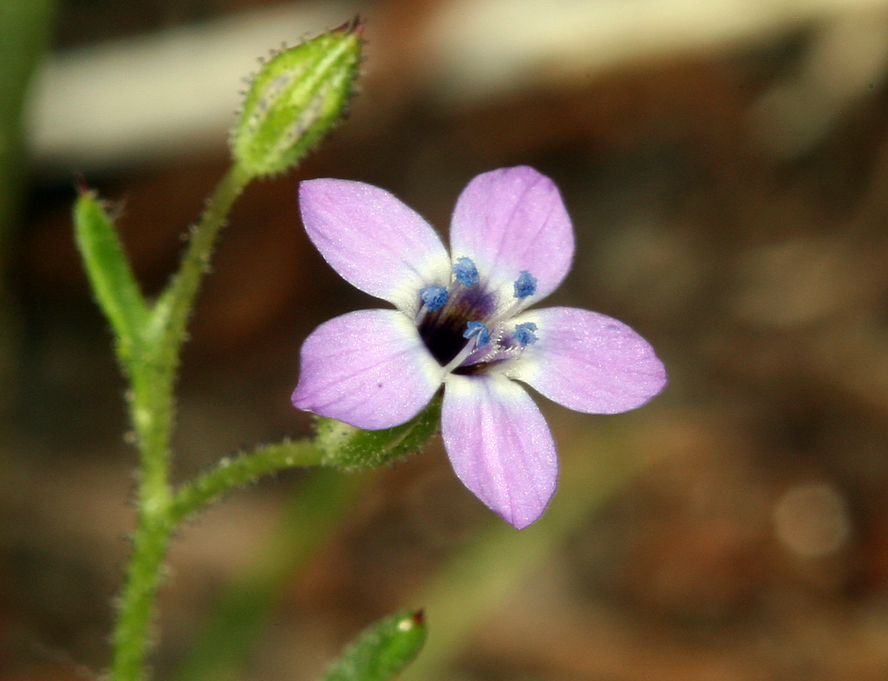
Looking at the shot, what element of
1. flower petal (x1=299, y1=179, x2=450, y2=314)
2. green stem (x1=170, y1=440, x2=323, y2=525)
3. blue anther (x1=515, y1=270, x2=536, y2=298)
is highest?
flower petal (x1=299, y1=179, x2=450, y2=314)

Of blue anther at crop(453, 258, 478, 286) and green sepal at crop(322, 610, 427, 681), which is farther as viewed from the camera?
green sepal at crop(322, 610, 427, 681)

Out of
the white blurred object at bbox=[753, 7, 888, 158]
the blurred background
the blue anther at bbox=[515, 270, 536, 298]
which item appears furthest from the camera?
the white blurred object at bbox=[753, 7, 888, 158]

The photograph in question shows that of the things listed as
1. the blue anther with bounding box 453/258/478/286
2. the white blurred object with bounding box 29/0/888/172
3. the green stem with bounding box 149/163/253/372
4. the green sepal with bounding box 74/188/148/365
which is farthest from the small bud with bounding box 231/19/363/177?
the white blurred object with bounding box 29/0/888/172

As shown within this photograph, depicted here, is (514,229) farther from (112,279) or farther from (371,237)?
(112,279)

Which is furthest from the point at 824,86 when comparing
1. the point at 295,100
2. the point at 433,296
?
the point at 433,296

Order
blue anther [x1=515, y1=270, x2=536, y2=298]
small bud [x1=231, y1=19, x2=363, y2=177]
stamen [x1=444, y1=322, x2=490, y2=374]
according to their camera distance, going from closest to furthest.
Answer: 1. stamen [x1=444, y1=322, x2=490, y2=374]
2. blue anther [x1=515, y1=270, x2=536, y2=298]
3. small bud [x1=231, y1=19, x2=363, y2=177]

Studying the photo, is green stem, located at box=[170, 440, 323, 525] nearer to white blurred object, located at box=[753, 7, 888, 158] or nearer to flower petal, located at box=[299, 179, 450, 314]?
flower petal, located at box=[299, 179, 450, 314]

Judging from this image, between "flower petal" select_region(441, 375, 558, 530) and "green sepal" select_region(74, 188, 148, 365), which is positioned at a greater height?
"green sepal" select_region(74, 188, 148, 365)

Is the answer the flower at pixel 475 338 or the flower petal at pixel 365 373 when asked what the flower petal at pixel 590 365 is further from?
the flower petal at pixel 365 373

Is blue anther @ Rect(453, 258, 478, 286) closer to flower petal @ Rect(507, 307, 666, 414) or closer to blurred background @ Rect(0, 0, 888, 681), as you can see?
flower petal @ Rect(507, 307, 666, 414)

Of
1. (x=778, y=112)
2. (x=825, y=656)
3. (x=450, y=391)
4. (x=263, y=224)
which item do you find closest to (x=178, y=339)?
(x=450, y=391)
